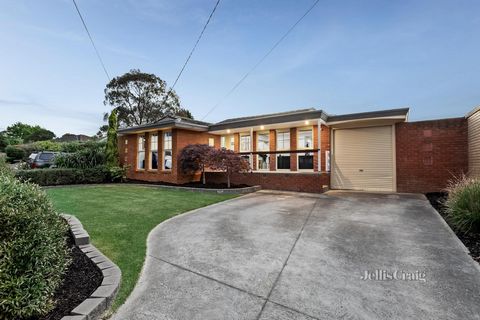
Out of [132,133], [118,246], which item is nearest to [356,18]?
[118,246]

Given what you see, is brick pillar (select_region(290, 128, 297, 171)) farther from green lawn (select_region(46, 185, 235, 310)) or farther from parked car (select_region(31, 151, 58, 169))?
parked car (select_region(31, 151, 58, 169))

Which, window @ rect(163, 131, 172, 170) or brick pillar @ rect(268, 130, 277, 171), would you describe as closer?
brick pillar @ rect(268, 130, 277, 171)

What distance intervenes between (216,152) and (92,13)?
23.0 feet

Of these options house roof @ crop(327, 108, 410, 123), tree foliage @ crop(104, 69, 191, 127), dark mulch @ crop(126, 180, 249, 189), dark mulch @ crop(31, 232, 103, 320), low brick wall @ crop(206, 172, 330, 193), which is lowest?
dark mulch @ crop(31, 232, 103, 320)

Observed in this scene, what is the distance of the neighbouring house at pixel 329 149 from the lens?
28.7 ft

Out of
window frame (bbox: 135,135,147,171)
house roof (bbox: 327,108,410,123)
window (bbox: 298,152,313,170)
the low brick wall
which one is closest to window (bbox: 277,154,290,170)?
window (bbox: 298,152,313,170)

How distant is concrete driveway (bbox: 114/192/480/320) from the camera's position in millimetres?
2139

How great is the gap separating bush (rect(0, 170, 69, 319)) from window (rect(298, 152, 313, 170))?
10.1 metres

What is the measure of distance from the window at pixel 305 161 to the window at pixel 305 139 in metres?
0.44

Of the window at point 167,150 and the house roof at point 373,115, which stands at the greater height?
the house roof at point 373,115

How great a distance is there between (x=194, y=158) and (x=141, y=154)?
5.00 metres

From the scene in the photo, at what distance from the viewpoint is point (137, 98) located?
96.6ft

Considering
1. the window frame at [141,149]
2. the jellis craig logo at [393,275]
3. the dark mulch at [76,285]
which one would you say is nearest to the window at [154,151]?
the window frame at [141,149]

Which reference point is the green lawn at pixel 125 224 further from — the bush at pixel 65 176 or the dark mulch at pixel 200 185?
the bush at pixel 65 176
